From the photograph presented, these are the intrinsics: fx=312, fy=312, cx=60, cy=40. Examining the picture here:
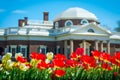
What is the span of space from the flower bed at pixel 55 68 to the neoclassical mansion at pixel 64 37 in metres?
33.4

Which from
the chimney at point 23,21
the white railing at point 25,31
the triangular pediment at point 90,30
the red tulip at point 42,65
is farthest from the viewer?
the chimney at point 23,21

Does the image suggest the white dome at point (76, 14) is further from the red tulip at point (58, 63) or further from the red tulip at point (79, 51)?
the red tulip at point (58, 63)

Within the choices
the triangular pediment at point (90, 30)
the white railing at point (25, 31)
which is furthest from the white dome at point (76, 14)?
the triangular pediment at point (90, 30)

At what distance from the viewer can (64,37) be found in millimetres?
A: 42250

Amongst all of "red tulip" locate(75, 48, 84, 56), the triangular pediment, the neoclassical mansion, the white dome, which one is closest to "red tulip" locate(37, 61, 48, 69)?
"red tulip" locate(75, 48, 84, 56)

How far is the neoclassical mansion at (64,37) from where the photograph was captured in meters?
41.4

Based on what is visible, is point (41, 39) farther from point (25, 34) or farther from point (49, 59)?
point (49, 59)

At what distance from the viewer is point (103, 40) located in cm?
4272

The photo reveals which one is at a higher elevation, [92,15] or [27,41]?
[92,15]

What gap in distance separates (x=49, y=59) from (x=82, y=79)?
81 centimetres

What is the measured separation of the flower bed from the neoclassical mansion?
33424mm

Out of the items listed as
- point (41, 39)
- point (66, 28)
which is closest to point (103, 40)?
point (66, 28)

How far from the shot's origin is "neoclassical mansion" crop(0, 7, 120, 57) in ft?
136

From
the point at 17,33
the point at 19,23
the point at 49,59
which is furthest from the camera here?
the point at 19,23
